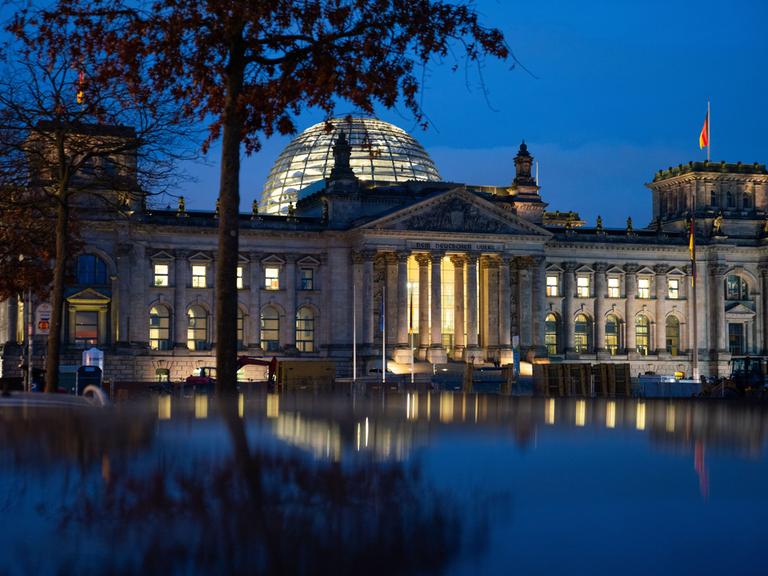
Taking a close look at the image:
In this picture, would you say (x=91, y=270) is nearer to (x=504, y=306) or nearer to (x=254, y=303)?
(x=254, y=303)

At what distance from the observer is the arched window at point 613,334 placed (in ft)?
378

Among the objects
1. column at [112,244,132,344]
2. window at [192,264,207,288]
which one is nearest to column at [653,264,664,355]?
window at [192,264,207,288]

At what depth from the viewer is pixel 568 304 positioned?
114 meters

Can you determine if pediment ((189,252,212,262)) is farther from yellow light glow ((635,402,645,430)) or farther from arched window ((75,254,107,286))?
yellow light glow ((635,402,645,430))

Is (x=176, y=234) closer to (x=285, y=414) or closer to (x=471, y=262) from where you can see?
(x=471, y=262)

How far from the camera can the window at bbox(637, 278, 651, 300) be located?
116 m

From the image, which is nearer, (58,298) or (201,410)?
(201,410)

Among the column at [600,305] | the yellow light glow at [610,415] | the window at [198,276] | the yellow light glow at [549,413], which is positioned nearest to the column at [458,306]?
the column at [600,305]

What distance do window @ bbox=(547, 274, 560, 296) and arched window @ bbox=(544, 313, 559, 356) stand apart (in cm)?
202

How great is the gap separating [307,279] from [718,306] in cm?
3964

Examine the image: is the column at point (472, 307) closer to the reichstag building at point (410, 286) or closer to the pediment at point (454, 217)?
the reichstag building at point (410, 286)

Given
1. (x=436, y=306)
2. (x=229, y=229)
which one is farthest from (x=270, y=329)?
(x=229, y=229)

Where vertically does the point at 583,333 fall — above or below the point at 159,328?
below

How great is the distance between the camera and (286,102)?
20.4m
